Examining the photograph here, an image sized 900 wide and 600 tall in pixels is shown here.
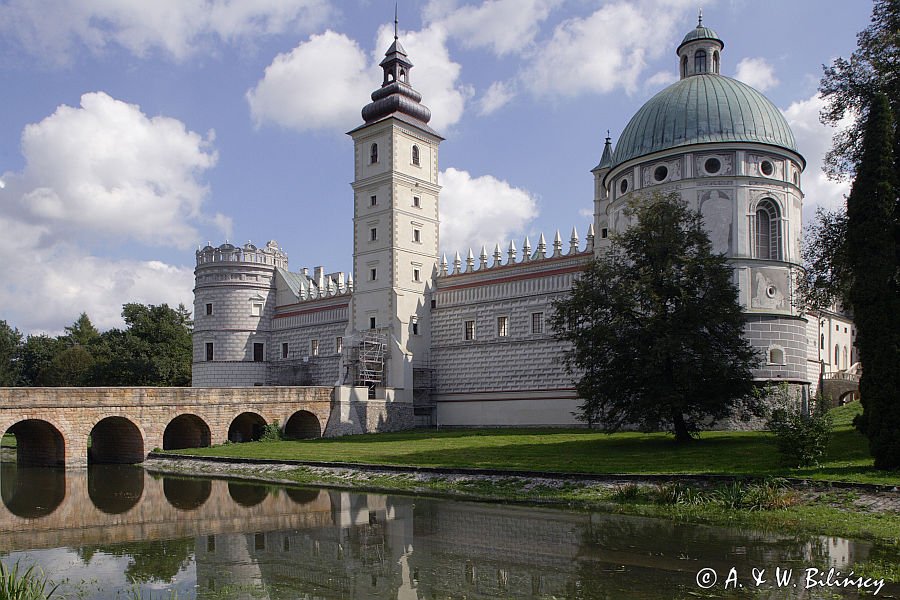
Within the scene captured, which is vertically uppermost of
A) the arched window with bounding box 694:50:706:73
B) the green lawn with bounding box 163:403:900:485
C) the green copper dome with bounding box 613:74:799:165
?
the arched window with bounding box 694:50:706:73

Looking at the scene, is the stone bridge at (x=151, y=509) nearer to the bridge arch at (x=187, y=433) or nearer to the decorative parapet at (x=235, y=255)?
the bridge arch at (x=187, y=433)

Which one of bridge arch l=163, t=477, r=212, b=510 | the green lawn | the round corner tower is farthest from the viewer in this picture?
the round corner tower

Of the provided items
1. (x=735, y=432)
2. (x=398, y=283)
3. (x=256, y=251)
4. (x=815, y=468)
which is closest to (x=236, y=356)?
(x=256, y=251)

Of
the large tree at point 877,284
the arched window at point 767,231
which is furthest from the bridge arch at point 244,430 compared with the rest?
the large tree at point 877,284

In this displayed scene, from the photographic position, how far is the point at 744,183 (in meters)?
33.7

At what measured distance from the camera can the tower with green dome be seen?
32906 mm

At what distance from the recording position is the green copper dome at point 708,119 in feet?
112

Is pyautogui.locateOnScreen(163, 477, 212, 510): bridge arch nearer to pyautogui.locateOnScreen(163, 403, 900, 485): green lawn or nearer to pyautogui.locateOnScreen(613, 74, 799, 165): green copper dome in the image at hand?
pyautogui.locateOnScreen(163, 403, 900, 485): green lawn

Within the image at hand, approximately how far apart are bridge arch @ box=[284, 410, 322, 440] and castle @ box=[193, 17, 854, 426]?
3.16 metres

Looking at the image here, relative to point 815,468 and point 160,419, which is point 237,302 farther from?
point 815,468

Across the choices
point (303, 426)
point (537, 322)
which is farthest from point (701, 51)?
point (303, 426)

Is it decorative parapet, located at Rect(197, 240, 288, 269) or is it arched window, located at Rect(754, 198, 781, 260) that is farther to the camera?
decorative parapet, located at Rect(197, 240, 288, 269)

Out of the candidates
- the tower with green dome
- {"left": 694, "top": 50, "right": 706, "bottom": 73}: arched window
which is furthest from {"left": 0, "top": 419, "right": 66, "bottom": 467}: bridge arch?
{"left": 694, "top": 50, "right": 706, "bottom": 73}: arched window

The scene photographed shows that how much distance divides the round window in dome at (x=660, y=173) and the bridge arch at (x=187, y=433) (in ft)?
76.9
